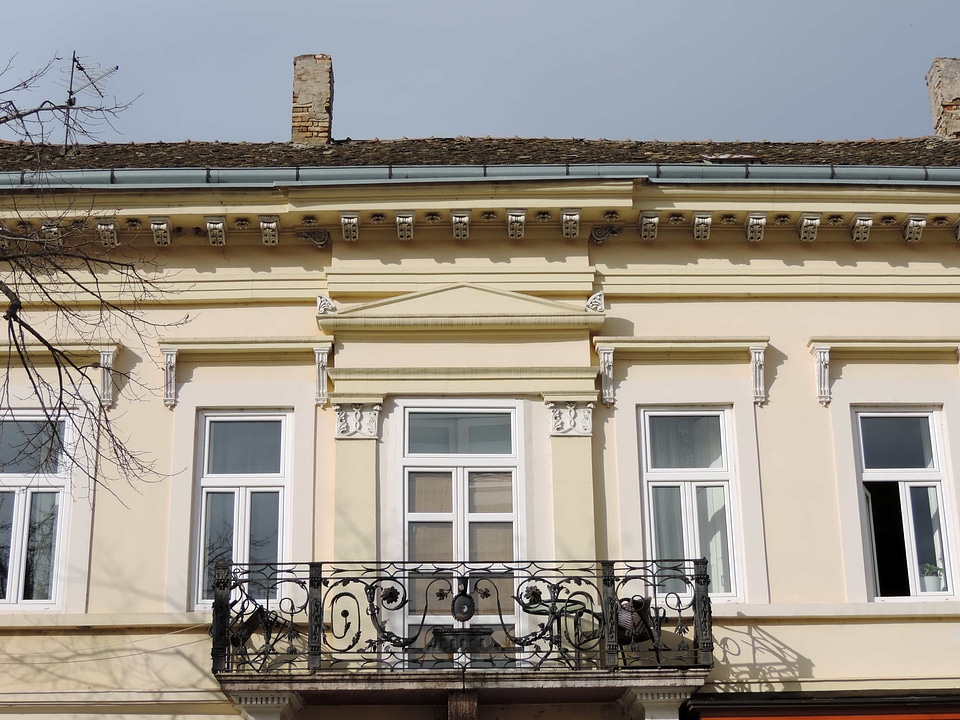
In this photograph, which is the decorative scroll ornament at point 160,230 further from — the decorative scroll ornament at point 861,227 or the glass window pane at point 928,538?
the glass window pane at point 928,538

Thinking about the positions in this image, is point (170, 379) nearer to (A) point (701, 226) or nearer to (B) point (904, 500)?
(A) point (701, 226)

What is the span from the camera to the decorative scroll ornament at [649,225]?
13078 millimetres

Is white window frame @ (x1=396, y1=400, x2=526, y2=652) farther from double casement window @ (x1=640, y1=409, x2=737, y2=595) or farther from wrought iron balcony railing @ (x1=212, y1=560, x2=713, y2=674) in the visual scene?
double casement window @ (x1=640, y1=409, x2=737, y2=595)

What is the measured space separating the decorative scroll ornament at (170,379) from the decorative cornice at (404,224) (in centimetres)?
235

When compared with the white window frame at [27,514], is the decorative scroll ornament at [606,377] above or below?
above

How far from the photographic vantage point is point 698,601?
450 inches

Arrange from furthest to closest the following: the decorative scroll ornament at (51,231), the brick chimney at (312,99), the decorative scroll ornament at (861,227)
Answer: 1. the brick chimney at (312,99)
2. the decorative scroll ornament at (861,227)
3. the decorative scroll ornament at (51,231)

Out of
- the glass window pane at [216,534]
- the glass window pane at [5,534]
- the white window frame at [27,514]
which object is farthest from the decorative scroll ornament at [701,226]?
the glass window pane at [5,534]

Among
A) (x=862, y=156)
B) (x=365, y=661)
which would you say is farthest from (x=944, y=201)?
(x=365, y=661)

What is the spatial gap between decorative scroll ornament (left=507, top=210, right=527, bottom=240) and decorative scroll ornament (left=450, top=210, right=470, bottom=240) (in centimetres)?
38

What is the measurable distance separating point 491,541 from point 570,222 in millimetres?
3043

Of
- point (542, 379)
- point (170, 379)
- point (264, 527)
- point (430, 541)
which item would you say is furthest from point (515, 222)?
point (264, 527)

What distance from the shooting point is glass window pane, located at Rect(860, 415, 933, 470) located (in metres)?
12.9

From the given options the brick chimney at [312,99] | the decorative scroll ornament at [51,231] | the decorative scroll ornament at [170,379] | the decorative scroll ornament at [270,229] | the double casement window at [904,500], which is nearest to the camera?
the decorative scroll ornament at [51,231]
